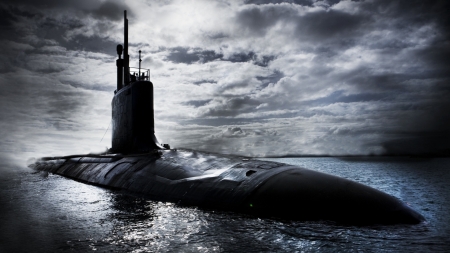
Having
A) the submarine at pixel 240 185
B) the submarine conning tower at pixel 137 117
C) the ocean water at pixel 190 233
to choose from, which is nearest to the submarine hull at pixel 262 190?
the submarine at pixel 240 185

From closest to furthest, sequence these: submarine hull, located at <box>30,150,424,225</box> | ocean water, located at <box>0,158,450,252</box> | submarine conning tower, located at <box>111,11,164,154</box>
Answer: ocean water, located at <box>0,158,450,252</box> < submarine hull, located at <box>30,150,424,225</box> < submarine conning tower, located at <box>111,11,164,154</box>

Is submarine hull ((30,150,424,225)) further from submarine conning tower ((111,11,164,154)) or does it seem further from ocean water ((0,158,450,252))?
submarine conning tower ((111,11,164,154))

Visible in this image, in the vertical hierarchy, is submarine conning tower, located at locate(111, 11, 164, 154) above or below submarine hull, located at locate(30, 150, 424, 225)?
above

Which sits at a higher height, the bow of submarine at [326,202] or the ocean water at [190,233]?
the bow of submarine at [326,202]

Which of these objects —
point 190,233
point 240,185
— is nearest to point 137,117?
point 240,185

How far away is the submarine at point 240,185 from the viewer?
7789mm

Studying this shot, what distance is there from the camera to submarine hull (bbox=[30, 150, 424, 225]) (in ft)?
25.4

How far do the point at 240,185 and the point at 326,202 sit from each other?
2346 millimetres

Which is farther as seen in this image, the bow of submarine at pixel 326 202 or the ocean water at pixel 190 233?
the bow of submarine at pixel 326 202

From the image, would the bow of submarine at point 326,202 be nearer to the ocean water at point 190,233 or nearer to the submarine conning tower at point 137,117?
Result: the ocean water at point 190,233

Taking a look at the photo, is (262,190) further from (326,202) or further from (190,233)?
(190,233)

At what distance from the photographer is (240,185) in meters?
9.19

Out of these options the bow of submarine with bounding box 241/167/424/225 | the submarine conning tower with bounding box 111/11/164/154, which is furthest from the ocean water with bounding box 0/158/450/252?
the submarine conning tower with bounding box 111/11/164/154

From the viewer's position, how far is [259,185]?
29.2 feet
